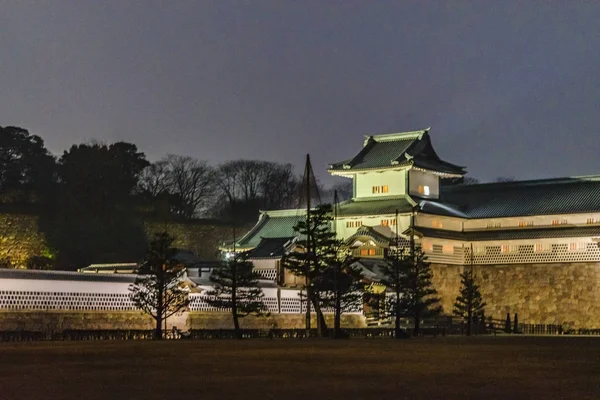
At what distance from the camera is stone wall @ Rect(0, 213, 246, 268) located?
8238cm

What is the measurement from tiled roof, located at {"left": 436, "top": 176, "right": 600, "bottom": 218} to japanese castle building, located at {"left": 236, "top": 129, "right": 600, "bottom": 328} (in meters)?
0.08

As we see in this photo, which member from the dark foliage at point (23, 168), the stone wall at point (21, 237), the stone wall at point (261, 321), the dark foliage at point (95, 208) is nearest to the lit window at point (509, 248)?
the stone wall at point (261, 321)

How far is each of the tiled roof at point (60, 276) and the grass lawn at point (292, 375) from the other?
1455 centimetres

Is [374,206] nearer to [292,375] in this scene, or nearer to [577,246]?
[577,246]

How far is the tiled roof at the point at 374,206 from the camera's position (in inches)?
2803

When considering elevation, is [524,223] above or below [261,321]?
above

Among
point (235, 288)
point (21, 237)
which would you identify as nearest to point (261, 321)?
point (235, 288)

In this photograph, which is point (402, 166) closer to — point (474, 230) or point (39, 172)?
point (474, 230)

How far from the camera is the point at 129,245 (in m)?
90.4

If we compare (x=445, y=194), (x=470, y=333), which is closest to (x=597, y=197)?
(x=445, y=194)

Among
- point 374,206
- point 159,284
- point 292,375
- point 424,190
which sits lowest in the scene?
point 292,375

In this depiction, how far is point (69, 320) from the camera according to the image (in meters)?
45.8

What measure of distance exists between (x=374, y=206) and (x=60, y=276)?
32010 mm

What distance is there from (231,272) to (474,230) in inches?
1184
